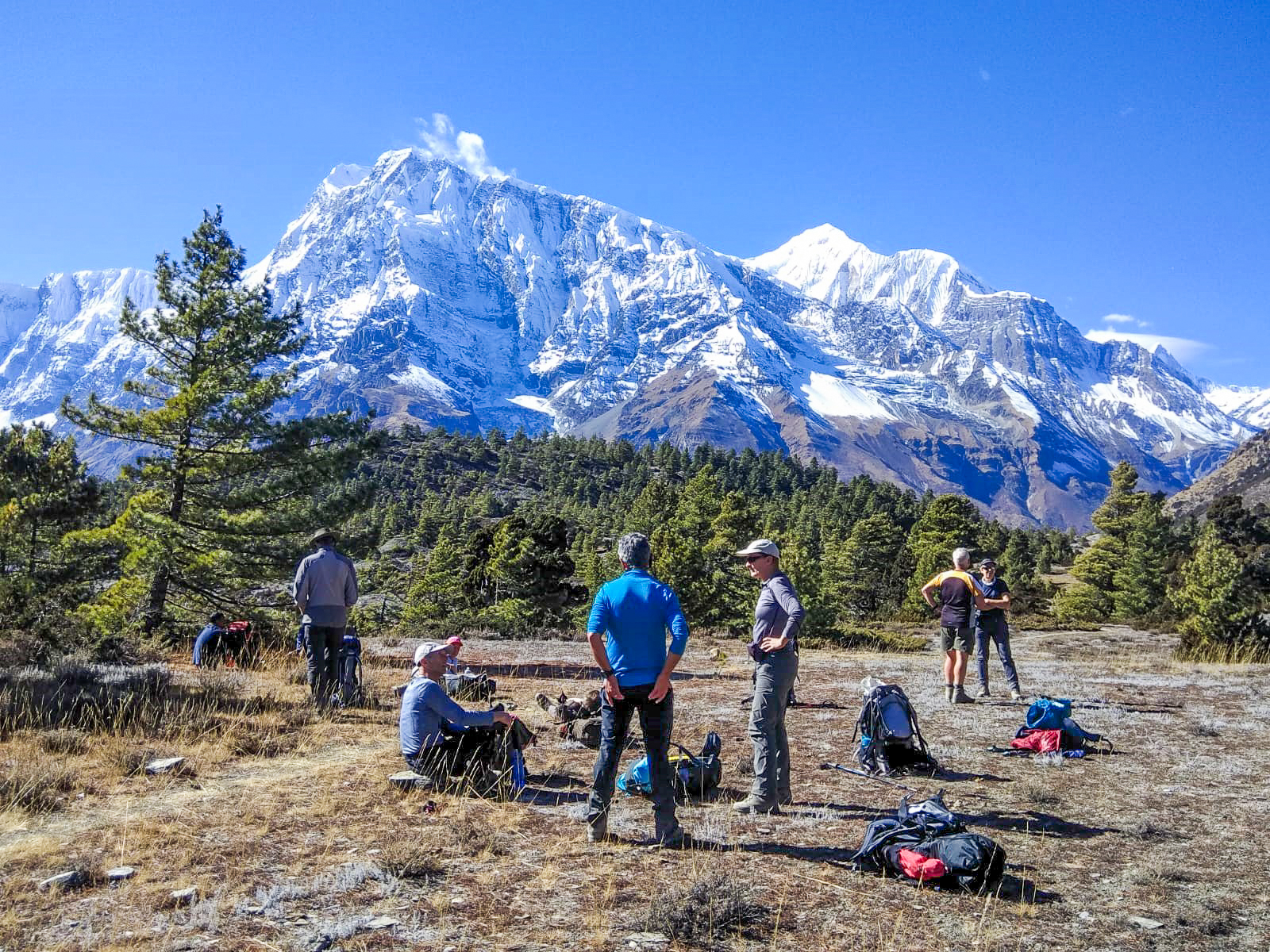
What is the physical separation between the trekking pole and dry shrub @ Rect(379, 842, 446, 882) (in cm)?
413

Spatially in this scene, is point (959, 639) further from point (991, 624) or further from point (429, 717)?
point (429, 717)

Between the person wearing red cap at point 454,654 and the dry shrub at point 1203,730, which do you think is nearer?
the dry shrub at point 1203,730

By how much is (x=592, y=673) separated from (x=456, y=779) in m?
8.30

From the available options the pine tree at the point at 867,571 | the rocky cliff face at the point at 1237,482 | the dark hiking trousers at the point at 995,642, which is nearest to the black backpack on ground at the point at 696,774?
the dark hiking trousers at the point at 995,642

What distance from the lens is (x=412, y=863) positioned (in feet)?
17.6

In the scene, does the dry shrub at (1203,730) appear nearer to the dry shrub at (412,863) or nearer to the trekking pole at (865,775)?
the trekking pole at (865,775)

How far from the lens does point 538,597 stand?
4069 cm

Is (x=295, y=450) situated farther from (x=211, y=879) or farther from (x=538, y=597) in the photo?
(x=538, y=597)

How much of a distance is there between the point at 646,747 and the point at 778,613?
1.49 metres

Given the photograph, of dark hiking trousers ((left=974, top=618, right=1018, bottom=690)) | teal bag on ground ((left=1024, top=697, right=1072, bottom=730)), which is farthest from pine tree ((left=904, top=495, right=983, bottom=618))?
teal bag on ground ((left=1024, top=697, right=1072, bottom=730))

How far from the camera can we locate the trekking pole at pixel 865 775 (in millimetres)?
7628

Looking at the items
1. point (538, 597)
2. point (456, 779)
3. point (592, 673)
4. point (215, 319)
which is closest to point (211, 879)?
point (456, 779)

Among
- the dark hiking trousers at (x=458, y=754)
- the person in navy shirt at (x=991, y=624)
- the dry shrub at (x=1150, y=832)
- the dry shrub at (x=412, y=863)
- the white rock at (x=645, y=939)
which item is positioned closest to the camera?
the white rock at (x=645, y=939)

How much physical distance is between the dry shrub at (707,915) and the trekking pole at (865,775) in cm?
318
